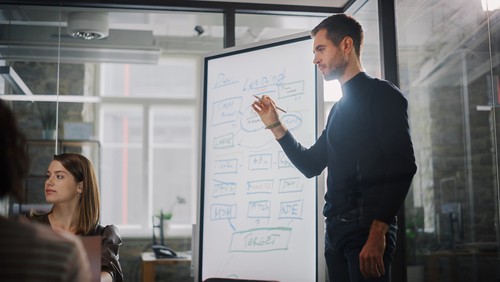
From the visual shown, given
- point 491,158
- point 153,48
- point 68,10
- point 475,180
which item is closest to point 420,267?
point 475,180

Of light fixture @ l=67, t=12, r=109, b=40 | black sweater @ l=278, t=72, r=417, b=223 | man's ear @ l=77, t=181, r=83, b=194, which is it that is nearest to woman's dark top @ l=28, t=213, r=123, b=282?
man's ear @ l=77, t=181, r=83, b=194

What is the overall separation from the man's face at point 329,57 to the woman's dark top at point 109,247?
1.10m

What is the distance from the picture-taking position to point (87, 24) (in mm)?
3633

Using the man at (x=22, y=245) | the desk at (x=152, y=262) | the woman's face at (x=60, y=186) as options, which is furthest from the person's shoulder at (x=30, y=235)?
the desk at (x=152, y=262)

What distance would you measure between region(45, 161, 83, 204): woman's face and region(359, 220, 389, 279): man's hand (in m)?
1.29

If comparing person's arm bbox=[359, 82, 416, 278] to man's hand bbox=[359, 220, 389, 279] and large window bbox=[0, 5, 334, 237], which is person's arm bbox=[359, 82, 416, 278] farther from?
large window bbox=[0, 5, 334, 237]

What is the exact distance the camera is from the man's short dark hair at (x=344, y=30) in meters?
2.14

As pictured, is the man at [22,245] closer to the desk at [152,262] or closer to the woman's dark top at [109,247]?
the woman's dark top at [109,247]

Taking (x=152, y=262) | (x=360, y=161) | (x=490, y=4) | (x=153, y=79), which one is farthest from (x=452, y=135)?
(x=153, y=79)

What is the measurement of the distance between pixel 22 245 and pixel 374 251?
1264mm

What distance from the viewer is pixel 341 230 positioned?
6.47 ft

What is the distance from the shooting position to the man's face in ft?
6.98

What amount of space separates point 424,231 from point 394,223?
52.0 inches

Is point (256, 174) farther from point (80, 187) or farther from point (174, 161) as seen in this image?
point (174, 161)
